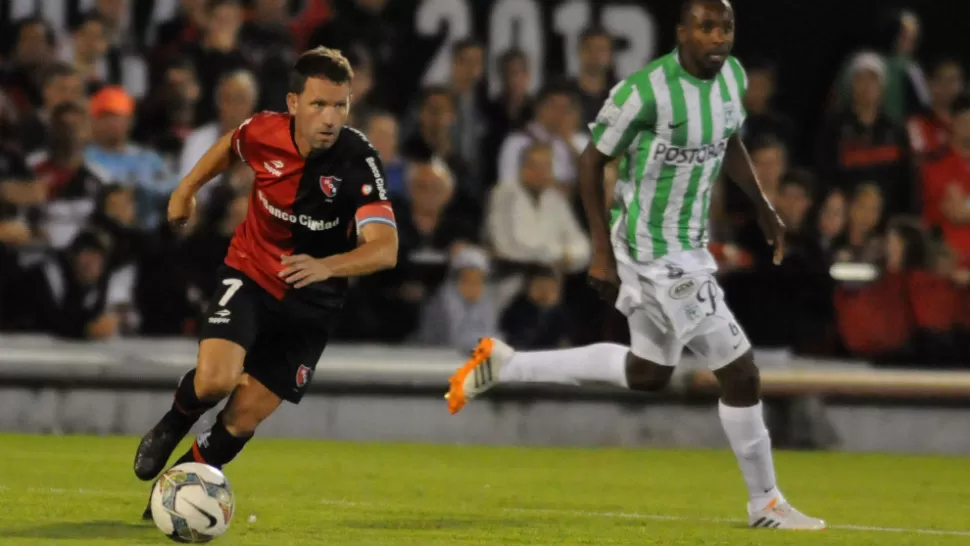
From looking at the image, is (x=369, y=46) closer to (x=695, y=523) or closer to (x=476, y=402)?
(x=476, y=402)

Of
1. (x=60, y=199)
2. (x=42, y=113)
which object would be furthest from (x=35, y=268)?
(x=42, y=113)

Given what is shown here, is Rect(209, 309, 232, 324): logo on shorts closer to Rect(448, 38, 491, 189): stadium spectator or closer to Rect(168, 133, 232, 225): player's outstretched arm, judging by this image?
Rect(168, 133, 232, 225): player's outstretched arm

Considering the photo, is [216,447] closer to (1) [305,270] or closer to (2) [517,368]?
(1) [305,270]

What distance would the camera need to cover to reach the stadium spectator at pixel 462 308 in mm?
12750

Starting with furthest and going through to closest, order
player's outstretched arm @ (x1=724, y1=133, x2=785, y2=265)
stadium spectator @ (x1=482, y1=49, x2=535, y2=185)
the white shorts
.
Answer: stadium spectator @ (x1=482, y1=49, x2=535, y2=185), player's outstretched arm @ (x1=724, y1=133, x2=785, y2=265), the white shorts

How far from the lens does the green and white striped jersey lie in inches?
320

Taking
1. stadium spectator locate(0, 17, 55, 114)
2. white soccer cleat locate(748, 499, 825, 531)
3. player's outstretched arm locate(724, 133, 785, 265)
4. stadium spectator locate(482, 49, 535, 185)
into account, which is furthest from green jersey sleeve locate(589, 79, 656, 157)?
stadium spectator locate(0, 17, 55, 114)

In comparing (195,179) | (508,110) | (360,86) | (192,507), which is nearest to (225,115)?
(360,86)

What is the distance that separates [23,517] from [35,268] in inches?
199

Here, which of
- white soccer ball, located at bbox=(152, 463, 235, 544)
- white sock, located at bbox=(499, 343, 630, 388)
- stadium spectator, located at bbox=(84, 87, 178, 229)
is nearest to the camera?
white soccer ball, located at bbox=(152, 463, 235, 544)

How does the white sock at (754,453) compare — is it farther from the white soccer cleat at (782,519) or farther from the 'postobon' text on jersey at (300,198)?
the 'postobon' text on jersey at (300,198)

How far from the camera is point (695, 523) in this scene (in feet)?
26.9

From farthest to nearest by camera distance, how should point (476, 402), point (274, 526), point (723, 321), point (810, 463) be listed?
point (476, 402) < point (810, 463) < point (723, 321) < point (274, 526)

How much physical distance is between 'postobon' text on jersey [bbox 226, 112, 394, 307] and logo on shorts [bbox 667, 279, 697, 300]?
4.47 ft
